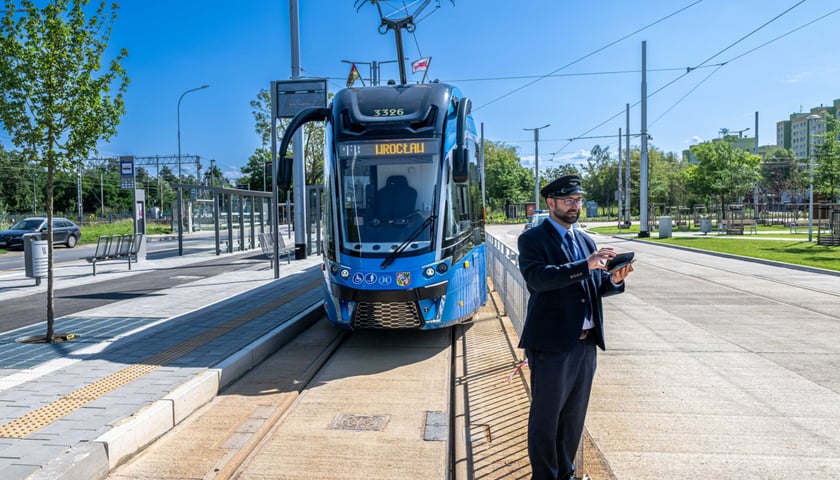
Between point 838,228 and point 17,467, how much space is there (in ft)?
96.4

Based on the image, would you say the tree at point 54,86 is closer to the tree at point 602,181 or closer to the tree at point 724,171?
the tree at point 724,171

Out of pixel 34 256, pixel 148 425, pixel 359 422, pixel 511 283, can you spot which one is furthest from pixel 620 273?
pixel 34 256

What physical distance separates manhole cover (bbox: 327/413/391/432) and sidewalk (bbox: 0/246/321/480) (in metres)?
1.37

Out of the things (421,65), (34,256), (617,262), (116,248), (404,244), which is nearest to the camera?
(617,262)

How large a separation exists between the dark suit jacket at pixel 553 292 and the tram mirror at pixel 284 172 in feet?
16.0

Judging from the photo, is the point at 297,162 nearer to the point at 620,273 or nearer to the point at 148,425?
the point at 148,425

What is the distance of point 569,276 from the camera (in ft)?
11.6

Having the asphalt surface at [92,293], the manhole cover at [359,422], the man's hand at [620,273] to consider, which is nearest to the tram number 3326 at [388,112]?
the manhole cover at [359,422]

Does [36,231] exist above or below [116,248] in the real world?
above

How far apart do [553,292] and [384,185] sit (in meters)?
4.79

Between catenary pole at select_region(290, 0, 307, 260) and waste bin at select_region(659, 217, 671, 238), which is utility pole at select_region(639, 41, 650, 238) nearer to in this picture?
waste bin at select_region(659, 217, 671, 238)

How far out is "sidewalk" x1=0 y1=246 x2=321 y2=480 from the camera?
175 inches

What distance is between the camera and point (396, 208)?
8.16 m

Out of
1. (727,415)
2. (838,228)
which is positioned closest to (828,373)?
(727,415)
